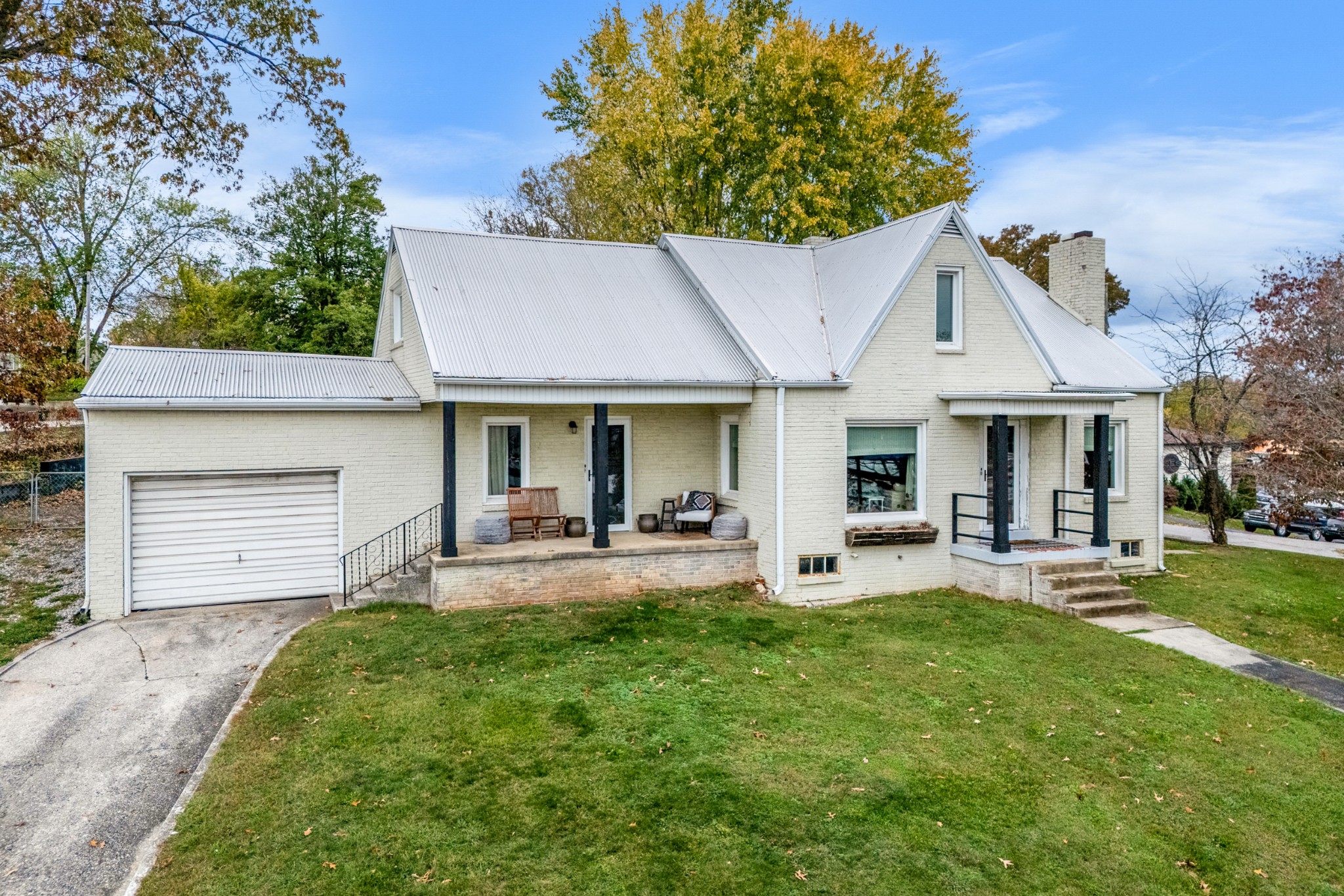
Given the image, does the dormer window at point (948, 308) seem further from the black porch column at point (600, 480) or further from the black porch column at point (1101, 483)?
the black porch column at point (600, 480)

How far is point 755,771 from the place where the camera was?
6.25 metres

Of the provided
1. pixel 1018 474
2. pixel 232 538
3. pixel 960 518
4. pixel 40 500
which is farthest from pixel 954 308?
pixel 40 500

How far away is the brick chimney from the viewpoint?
1647 centimetres

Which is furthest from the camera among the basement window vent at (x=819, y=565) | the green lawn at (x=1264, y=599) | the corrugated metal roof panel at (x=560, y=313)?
the basement window vent at (x=819, y=565)

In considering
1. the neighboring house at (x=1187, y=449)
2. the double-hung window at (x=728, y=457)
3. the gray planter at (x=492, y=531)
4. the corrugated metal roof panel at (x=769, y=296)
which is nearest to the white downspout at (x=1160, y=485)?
the neighboring house at (x=1187, y=449)

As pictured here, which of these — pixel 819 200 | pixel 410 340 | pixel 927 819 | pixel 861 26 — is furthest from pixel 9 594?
pixel 861 26

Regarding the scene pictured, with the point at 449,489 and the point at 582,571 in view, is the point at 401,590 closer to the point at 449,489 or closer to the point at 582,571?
the point at 449,489

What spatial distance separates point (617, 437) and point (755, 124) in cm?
1402

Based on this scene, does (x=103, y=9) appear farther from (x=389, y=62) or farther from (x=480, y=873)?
(x=480, y=873)

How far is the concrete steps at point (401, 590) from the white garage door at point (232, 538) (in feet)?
4.18

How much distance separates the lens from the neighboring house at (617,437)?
11.4m

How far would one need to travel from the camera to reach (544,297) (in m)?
13.6

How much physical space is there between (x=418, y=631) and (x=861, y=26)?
79.8ft

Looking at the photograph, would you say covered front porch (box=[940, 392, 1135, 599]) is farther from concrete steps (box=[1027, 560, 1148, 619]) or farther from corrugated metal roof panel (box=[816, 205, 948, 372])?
corrugated metal roof panel (box=[816, 205, 948, 372])
